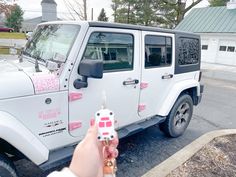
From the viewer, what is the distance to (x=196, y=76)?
4789 mm

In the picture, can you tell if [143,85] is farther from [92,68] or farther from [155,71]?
[92,68]

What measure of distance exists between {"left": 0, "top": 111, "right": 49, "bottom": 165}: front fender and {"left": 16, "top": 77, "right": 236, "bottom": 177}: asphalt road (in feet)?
3.15

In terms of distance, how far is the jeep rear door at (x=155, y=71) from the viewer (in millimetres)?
3551

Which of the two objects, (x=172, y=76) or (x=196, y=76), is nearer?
(x=172, y=76)

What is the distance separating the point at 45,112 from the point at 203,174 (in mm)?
2206

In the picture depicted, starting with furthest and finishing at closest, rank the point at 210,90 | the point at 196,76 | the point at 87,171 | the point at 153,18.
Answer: the point at 153,18, the point at 210,90, the point at 196,76, the point at 87,171

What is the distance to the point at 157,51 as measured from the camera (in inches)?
151

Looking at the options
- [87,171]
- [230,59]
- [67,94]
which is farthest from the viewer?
[230,59]

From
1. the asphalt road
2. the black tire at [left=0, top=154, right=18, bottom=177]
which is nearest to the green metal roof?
the asphalt road

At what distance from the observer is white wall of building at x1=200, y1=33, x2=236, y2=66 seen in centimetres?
1861

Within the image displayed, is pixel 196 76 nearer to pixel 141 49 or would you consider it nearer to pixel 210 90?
pixel 141 49

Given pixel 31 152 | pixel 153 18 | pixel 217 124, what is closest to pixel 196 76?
pixel 217 124

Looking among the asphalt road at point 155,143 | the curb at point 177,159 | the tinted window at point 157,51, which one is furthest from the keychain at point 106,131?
the tinted window at point 157,51

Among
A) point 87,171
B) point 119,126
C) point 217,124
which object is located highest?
point 87,171
